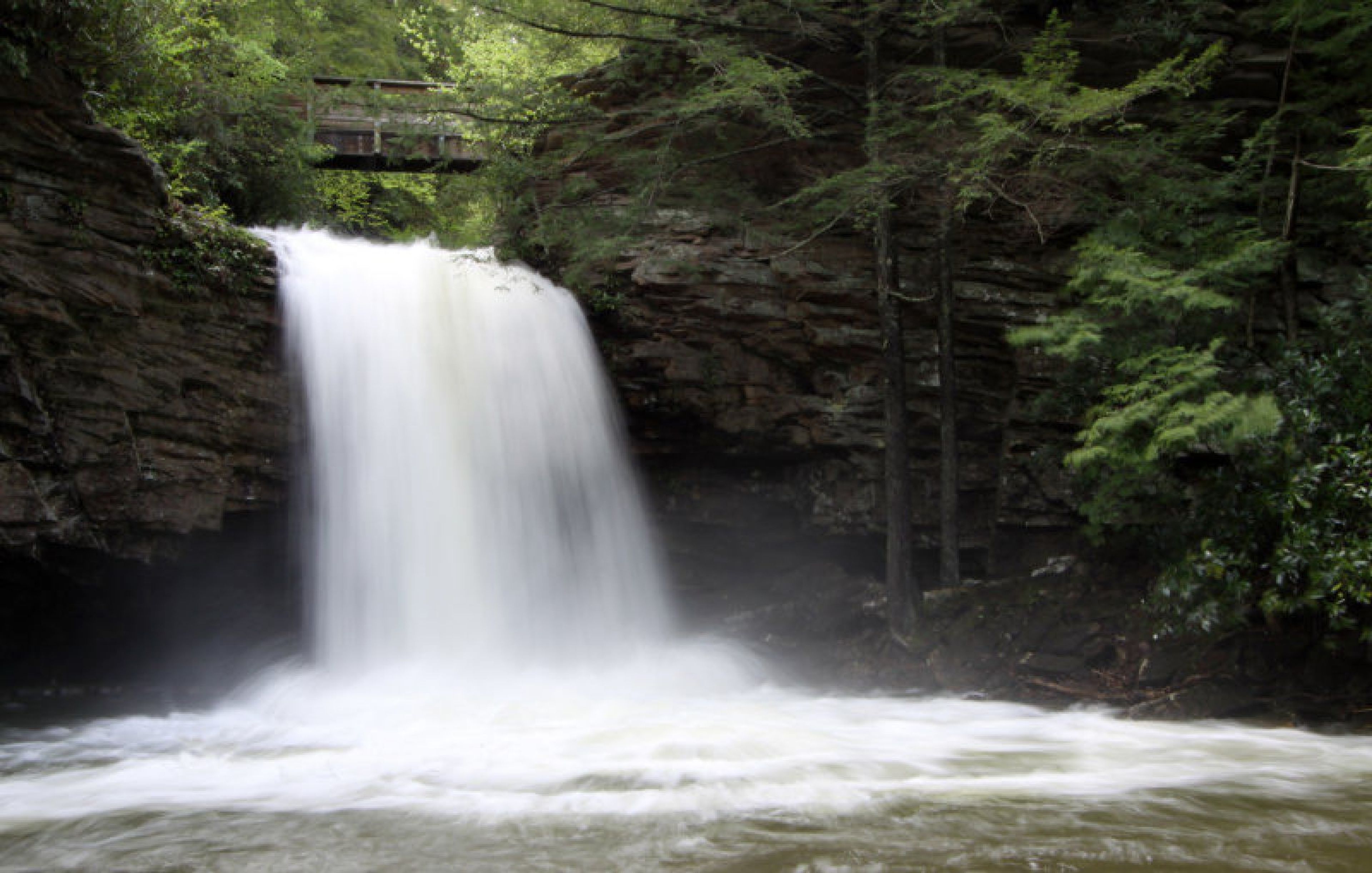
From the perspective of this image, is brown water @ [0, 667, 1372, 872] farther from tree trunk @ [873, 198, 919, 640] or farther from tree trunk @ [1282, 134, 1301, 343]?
tree trunk @ [1282, 134, 1301, 343]

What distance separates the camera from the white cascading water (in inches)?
184

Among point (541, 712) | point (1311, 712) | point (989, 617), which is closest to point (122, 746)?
point (541, 712)

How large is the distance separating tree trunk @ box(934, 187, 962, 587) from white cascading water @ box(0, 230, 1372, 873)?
2.01 metres

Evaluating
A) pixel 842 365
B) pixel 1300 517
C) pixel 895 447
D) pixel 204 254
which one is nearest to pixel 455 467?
pixel 204 254

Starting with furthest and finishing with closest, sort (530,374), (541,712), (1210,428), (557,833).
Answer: (530,374) < (541,712) < (1210,428) < (557,833)

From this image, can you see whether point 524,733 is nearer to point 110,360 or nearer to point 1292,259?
point 110,360

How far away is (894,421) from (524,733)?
17.2ft

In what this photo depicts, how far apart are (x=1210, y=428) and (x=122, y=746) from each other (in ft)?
32.5

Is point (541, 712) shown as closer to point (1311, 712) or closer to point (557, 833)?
point (557, 833)

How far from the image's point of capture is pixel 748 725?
8023mm

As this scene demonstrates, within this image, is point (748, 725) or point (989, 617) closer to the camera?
point (748, 725)

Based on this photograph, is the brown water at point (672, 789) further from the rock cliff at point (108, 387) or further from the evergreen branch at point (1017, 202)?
the evergreen branch at point (1017, 202)

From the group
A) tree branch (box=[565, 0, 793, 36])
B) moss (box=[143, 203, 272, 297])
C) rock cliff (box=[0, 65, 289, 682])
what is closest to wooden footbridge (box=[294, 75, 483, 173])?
moss (box=[143, 203, 272, 297])

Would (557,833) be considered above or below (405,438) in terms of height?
below
